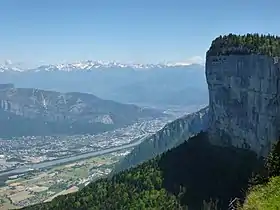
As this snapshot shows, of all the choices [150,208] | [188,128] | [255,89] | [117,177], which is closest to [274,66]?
[255,89]

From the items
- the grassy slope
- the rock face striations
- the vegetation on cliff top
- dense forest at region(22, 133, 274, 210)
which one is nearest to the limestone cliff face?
the rock face striations

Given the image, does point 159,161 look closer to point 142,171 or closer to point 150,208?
point 142,171

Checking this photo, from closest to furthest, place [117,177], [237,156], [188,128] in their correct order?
[237,156]
[117,177]
[188,128]

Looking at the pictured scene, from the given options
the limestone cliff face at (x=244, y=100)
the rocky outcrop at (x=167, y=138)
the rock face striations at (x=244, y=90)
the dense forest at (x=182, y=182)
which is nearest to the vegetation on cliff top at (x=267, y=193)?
the dense forest at (x=182, y=182)

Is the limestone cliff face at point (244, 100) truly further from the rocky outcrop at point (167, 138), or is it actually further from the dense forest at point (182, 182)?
the rocky outcrop at point (167, 138)

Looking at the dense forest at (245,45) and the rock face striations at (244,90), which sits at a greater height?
the dense forest at (245,45)

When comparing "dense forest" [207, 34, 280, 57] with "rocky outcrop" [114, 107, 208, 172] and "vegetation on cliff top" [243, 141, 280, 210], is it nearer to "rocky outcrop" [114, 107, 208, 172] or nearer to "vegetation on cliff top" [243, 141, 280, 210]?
"vegetation on cliff top" [243, 141, 280, 210]

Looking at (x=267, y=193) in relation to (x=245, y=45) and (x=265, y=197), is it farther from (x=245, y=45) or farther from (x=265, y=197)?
(x=245, y=45)

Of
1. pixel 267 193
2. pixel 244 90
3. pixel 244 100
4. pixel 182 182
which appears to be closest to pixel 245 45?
pixel 244 90
